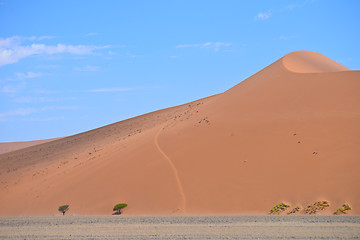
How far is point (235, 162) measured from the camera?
22.6m

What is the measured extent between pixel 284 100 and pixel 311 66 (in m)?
9.17

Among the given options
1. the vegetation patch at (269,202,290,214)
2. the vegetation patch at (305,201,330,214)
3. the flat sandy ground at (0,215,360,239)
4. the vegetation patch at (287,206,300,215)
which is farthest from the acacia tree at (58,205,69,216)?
the vegetation patch at (305,201,330,214)

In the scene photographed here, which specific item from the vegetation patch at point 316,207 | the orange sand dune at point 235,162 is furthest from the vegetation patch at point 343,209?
the vegetation patch at point 316,207

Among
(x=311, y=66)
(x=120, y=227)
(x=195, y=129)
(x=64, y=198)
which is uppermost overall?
(x=311, y=66)

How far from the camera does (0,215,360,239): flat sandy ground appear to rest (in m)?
13.2

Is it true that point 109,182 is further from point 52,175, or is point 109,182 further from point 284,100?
point 284,100

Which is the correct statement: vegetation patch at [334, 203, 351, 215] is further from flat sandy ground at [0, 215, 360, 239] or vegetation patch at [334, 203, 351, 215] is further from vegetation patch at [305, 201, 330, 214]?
flat sandy ground at [0, 215, 360, 239]

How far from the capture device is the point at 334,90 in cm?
2641

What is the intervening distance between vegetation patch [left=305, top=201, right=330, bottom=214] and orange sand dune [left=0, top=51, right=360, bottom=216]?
0.28 m

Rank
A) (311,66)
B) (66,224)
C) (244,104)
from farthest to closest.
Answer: (311,66), (244,104), (66,224)

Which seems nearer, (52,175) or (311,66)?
(52,175)

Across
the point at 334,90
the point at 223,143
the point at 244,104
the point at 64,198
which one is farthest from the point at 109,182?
the point at 334,90

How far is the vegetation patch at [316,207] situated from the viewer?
17853 mm

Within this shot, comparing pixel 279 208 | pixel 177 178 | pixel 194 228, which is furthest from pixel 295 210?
pixel 177 178
